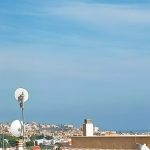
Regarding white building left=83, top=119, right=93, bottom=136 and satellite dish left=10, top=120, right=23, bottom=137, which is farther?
white building left=83, top=119, right=93, bottom=136

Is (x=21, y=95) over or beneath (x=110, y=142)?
over

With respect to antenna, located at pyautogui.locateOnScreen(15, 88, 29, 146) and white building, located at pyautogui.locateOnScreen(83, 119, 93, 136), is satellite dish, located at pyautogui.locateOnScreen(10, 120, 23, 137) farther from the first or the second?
white building, located at pyautogui.locateOnScreen(83, 119, 93, 136)

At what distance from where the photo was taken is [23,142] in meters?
29.5

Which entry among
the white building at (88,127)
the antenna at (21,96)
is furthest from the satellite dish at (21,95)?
the white building at (88,127)

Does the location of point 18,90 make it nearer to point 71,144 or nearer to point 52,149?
point 71,144

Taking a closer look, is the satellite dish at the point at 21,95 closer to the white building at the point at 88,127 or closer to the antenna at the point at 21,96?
the antenna at the point at 21,96

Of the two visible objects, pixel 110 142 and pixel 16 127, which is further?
pixel 110 142

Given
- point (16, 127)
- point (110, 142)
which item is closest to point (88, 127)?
point (110, 142)

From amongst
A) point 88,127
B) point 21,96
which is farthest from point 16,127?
point 88,127

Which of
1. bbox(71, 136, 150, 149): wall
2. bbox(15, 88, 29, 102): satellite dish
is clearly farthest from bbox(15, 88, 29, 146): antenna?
bbox(71, 136, 150, 149): wall

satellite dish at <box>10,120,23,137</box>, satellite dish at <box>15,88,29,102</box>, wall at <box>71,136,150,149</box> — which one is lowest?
wall at <box>71,136,150,149</box>

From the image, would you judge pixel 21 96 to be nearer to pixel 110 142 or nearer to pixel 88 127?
pixel 110 142

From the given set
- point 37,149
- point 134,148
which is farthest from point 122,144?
point 37,149

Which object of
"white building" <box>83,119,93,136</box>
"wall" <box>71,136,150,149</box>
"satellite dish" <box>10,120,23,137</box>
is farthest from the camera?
"white building" <box>83,119,93,136</box>
